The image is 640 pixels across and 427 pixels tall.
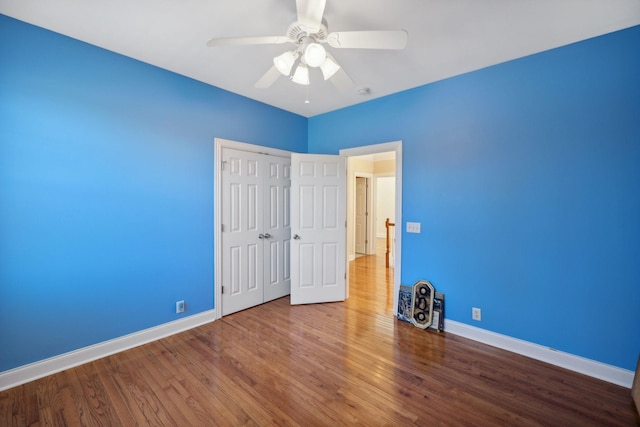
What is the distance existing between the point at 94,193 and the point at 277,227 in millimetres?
2100

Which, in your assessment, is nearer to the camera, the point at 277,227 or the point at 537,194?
the point at 537,194

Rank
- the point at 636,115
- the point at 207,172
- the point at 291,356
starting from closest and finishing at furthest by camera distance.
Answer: the point at 636,115, the point at 291,356, the point at 207,172

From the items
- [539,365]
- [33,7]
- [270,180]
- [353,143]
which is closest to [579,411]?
[539,365]

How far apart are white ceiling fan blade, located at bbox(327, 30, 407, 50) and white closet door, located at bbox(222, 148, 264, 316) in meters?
2.03

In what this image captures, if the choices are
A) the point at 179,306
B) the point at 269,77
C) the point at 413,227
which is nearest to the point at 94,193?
the point at 179,306

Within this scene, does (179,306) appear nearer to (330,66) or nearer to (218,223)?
(218,223)

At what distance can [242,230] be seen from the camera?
3422 mm

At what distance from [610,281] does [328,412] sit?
2433mm

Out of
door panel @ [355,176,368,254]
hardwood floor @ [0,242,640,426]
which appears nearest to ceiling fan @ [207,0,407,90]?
hardwood floor @ [0,242,640,426]

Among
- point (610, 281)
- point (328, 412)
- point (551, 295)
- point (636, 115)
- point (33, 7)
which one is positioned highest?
point (33, 7)

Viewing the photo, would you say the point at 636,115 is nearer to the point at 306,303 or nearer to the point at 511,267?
the point at 511,267

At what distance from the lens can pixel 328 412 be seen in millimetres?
1758

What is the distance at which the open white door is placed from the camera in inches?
144

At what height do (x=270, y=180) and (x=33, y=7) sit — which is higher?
(x=33, y=7)
